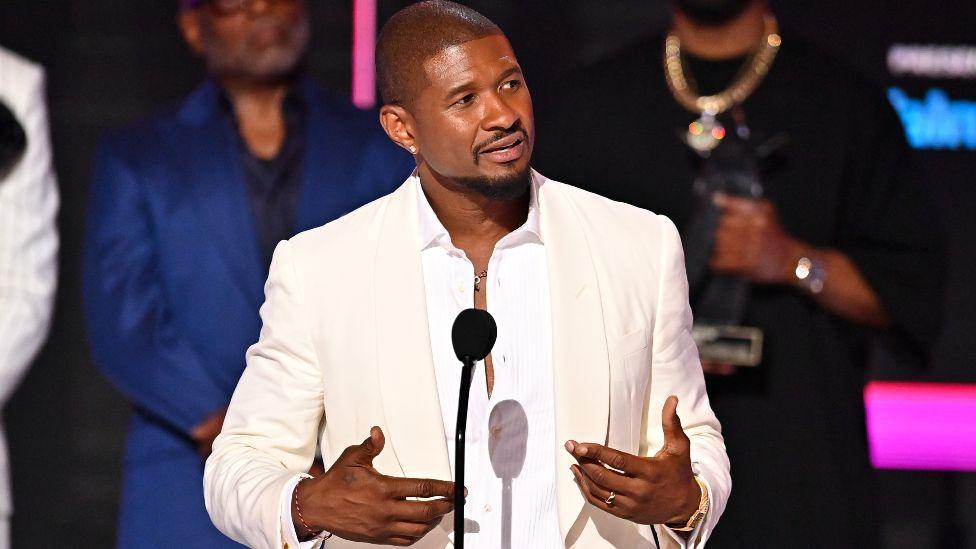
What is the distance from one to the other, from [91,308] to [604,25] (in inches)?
70.0

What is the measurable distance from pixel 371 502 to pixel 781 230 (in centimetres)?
219

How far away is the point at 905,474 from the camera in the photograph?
4090 millimetres

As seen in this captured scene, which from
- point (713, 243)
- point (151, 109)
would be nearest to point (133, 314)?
point (151, 109)

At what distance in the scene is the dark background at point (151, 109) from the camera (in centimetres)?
408

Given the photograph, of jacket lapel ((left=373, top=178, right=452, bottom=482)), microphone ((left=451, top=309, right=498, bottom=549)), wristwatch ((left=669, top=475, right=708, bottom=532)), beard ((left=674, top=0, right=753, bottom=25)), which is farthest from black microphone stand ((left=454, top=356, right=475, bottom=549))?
beard ((left=674, top=0, right=753, bottom=25))

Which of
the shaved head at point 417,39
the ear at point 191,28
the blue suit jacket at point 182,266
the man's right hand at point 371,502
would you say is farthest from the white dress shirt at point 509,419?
the ear at point 191,28

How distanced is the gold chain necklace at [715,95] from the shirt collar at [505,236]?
156cm

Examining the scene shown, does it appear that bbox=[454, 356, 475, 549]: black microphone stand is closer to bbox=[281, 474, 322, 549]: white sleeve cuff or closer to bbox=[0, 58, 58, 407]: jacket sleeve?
bbox=[281, 474, 322, 549]: white sleeve cuff

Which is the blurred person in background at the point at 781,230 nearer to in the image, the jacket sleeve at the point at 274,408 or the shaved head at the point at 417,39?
the shaved head at the point at 417,39

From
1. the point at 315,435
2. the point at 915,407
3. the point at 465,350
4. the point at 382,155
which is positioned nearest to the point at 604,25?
the point at 382,155

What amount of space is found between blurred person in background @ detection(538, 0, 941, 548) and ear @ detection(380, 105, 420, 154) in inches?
59.9

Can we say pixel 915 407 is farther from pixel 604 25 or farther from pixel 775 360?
pixel 604 25

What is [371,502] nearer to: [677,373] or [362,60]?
[677,373]

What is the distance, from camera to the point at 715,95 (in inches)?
158
